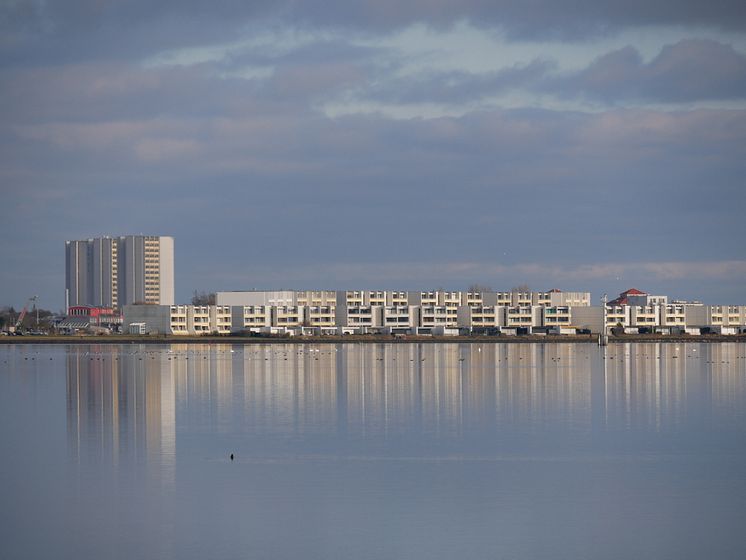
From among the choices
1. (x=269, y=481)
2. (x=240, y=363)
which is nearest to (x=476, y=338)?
(x=240, y=363)

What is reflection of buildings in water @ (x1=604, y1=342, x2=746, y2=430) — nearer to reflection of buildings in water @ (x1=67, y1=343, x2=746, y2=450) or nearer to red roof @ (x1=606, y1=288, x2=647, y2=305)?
reflection of buildings in water @ (x1=67, y1=343, x2=746, y2=450)

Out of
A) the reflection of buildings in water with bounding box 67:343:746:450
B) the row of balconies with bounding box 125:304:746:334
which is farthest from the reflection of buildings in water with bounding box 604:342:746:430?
the row of balconies with bounding box 125:304:746:334

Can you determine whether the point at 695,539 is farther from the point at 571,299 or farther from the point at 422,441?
the point at 571,299

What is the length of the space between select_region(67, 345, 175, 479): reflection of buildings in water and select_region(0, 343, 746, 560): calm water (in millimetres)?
85

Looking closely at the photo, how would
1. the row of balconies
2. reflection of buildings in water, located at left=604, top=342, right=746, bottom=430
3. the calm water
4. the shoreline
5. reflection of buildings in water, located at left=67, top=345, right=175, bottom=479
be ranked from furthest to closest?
the row of balconies
the shoreline
reflection of buildings in water, located at left=604, top=342, right=746, bottom=430
reflection of buildings in water, located at left=67, top=345, right=175, bottom=479
the calm water

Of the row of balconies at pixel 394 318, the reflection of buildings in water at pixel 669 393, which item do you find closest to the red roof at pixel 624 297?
the row of balconies at pixel 394 318

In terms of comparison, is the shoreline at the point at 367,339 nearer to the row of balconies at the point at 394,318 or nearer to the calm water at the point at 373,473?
the row of balconies at the point at 394,318

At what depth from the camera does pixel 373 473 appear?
62.0 feet

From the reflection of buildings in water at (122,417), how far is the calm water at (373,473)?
85mm

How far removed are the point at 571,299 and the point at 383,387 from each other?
295ft

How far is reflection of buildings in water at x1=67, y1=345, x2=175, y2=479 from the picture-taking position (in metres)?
21.3

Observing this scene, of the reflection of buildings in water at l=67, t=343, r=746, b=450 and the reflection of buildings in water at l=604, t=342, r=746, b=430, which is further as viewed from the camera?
the reflection of buildings in water at l=604, t=342, r=746, b=430

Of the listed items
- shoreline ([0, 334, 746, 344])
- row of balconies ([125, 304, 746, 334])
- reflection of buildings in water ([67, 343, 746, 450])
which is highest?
row of balconies ([125, 304, 746, 334])

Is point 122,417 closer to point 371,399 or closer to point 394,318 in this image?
point 371,399
